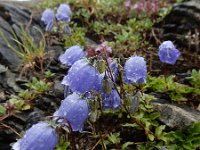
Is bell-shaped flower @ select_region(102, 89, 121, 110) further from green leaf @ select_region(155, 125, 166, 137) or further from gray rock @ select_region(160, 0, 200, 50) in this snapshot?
gray rock @ select_region(160, 0, 200, 50)

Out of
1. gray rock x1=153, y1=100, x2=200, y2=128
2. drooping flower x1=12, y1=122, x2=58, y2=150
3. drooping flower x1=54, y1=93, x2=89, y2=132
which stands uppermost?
drooping flower x1=54, y1=93, x2=89, y2=132

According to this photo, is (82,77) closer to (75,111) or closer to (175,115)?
(75,111)

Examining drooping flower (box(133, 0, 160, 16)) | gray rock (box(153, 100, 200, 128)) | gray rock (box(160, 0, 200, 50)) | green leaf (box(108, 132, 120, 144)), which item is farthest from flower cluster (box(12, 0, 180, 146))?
drooping flower (box(133, 0, 160, 16))

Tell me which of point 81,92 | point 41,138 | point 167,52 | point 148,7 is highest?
point 148,7

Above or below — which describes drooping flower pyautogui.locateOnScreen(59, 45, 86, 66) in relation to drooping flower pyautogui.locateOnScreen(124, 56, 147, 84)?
above

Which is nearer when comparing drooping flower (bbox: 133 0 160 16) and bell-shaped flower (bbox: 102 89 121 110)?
bell-shaped flower (bbox: 102 89 121 110)

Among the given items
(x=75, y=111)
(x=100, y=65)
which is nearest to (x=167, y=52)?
(x=100, y=65)

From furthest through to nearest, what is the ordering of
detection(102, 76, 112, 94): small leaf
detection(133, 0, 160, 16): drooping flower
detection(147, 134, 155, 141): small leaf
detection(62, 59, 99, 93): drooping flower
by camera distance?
detection(133, 0, 160, 16): drooping flower < detection(147, 134, 155, 141): small leaf < detection(102, 76, 112, 94): small leaf < detection(62, 59, 99, 93): drooping flower
